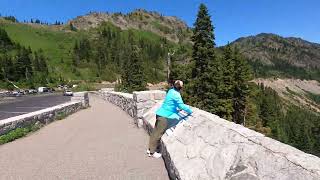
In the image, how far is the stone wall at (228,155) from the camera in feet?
13.2

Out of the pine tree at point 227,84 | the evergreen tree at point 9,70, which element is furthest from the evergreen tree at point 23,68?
the pine tree at point 227,84

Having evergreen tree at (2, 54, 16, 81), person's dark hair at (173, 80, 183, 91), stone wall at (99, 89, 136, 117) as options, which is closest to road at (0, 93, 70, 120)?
stone wall at (99, 89, 136, 117)

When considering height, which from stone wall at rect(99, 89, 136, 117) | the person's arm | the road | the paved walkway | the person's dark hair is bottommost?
the road

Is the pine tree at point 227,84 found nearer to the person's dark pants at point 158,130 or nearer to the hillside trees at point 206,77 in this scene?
the hillside trees at point 206,77

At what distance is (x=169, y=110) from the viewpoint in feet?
29.1

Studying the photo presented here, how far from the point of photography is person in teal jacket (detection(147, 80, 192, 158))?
8.67 meters

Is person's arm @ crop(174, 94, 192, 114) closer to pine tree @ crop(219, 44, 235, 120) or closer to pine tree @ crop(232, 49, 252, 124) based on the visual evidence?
pine tree @ crop(219, 44, 235, 120)

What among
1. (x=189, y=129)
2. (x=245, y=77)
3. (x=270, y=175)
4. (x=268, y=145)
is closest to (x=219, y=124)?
(x=189, y=129)

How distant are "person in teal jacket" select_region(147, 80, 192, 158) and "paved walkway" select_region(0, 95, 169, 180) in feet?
1.91

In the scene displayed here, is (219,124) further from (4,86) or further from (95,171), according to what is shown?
(4,86)

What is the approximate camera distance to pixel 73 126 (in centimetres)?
1727

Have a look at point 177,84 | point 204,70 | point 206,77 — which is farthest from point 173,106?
point 204,70

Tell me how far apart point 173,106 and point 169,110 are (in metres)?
0.13

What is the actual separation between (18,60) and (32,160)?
137708 millimetres
